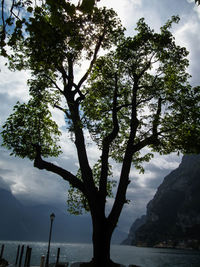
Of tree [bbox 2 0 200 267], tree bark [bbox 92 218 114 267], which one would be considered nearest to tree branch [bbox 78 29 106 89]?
tree [bbox 2 0 200 267]

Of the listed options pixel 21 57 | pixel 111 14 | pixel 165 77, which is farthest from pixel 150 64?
pixel 21 57

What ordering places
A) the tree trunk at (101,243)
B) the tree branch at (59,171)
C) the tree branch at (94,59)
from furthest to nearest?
the tree branch at (94,59) < the tree branch at (59,171) < the tree trunk at (101,243)

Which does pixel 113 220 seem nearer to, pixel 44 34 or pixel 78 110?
pixel 78 110

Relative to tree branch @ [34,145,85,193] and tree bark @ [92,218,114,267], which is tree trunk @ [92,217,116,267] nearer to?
tree bark @ [92,218,114,267]

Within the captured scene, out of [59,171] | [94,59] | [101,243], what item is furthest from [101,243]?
[94,59]

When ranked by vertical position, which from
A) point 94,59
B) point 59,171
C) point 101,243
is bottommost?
point 101,243

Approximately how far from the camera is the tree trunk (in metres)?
8.97

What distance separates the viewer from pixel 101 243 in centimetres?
918

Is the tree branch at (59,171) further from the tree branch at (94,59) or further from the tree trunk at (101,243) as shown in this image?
the tree branch at (94,59)

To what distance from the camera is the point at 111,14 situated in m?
12.9

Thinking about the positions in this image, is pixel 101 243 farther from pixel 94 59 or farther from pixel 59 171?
pixel 94 59

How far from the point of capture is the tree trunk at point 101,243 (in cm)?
897

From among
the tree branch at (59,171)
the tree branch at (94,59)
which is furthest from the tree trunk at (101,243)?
the tree branch at (94,59)

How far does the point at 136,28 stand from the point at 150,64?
2370mm
